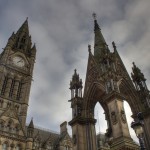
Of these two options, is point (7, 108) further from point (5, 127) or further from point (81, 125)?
point (81, 125)

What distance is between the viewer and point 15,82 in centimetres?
5366

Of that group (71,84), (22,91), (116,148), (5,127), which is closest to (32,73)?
(22,91)

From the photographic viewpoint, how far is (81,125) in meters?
18.2

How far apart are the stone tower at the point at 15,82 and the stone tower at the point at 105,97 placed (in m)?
26.0

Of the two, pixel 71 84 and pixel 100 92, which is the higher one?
pixel 71 84

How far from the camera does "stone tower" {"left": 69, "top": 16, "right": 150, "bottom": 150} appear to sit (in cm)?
1551

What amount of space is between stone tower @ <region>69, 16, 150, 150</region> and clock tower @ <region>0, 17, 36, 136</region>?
26902 millimetres

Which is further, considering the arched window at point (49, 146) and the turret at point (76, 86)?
the arched window at point (49, 146)

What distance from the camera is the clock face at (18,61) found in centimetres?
5801

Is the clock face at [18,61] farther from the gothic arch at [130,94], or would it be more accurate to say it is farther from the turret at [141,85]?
the gothic arch at [130,94]

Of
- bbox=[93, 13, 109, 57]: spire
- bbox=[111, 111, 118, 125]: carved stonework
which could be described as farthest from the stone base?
bbox=[93, 13, 109, 57]: spire

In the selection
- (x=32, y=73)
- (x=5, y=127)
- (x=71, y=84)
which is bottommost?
(x=71, y=84)

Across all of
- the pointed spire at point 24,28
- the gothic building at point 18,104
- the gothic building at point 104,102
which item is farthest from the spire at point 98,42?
the pointed spire at point 24,28

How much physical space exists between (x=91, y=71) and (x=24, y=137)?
27.9 metres
